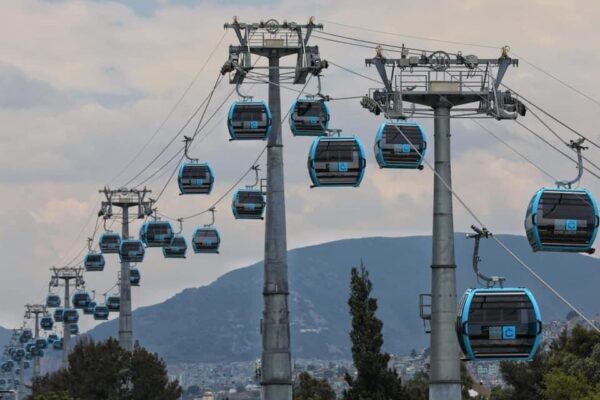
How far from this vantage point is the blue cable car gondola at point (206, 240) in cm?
8481

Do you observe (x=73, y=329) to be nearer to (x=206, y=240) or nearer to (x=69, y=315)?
(x=69, y=315)

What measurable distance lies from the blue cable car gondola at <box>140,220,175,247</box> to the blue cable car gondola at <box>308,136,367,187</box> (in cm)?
4243

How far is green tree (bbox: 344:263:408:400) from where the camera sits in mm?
82125

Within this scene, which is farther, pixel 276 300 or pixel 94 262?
pixel 94 262

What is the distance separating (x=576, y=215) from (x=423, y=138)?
413 inches

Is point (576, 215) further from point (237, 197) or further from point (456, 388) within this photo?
point (237, 197)

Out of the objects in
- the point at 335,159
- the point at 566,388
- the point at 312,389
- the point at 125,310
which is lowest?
the point at 566,388

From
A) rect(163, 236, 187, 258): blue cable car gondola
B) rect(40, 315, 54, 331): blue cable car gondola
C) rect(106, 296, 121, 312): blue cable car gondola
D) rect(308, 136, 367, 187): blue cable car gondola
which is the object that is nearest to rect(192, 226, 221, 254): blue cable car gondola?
rect(163, 236, 187, 258): blue cable car gondola

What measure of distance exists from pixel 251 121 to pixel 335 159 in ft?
23.1

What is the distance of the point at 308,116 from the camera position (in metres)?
62.4

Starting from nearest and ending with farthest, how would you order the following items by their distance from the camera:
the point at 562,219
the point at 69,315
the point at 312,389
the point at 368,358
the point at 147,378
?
the point at 562,219, the point at 368,358, the point at 147,378, the point at 312,389, the point at 69,315

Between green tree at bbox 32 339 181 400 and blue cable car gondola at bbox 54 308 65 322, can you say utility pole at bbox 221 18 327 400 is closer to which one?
green tree at bbox 32 339 181 400

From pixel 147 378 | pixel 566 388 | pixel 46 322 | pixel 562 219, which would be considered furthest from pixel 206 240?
pixel 46 322

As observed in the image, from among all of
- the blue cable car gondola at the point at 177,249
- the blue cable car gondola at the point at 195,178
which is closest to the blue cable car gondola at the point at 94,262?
the blue cable car gondola at the point at 177,249
